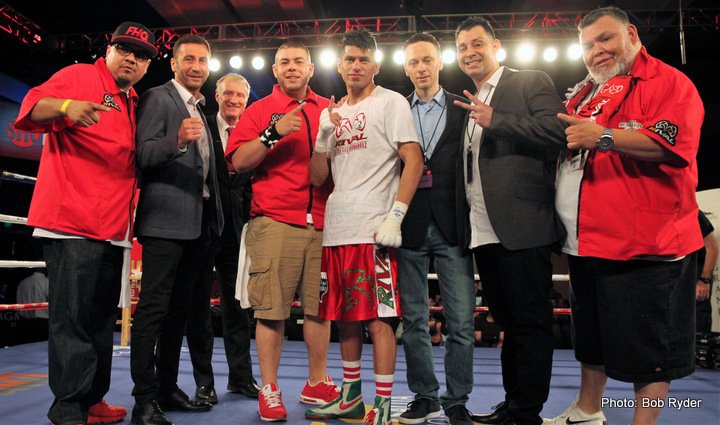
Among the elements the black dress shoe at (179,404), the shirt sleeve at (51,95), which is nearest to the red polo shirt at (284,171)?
the shirt sleeve at (51,95)

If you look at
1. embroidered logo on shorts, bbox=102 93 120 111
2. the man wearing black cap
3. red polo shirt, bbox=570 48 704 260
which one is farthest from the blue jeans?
embroidered logo on shorts, bbox=102 93 120 111

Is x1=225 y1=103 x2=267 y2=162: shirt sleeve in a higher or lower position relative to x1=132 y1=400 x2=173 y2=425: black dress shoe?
higher

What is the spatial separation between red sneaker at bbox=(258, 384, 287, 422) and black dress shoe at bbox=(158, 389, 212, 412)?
0.36 metres

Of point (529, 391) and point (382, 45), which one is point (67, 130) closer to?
point (529, 391)

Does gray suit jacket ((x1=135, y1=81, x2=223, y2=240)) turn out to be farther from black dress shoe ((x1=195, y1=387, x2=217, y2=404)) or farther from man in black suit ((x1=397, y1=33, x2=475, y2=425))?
man in black suit ((x1=397, y1=33, x2=475, y2=425))

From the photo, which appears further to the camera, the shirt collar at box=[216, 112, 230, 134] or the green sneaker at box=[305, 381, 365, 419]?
the shirt collar at box=[216, 112, 230, 134]

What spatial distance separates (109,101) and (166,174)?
340 mm

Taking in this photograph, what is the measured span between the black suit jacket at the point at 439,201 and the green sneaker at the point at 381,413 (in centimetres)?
60

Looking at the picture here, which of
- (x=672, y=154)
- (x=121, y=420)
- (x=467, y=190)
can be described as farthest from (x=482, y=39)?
(x=121, y=420)

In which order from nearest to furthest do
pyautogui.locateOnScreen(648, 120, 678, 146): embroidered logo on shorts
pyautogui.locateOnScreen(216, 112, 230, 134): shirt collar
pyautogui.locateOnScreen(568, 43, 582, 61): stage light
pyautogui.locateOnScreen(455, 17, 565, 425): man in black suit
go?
pyautogui.locateOnScreen(648, 120, 678, 146): embroidered logo on shorts < pyautogui.locateOnScreen(455, 17, 565, 425): man in black suit < pyautogui.locateOnScreen(216, 112, 230, 134): shirt collar < pyautogui.locateOnScreen(568, 43, 582, 61): stage light

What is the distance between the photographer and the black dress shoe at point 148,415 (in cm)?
187

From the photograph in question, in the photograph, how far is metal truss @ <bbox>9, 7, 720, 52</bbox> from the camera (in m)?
6.20

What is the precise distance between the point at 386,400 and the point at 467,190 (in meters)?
0.85

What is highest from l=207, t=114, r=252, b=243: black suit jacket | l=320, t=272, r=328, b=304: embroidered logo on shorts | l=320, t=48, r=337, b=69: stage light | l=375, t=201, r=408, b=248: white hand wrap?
l=320, t=48, r=337, b=69: stage light
